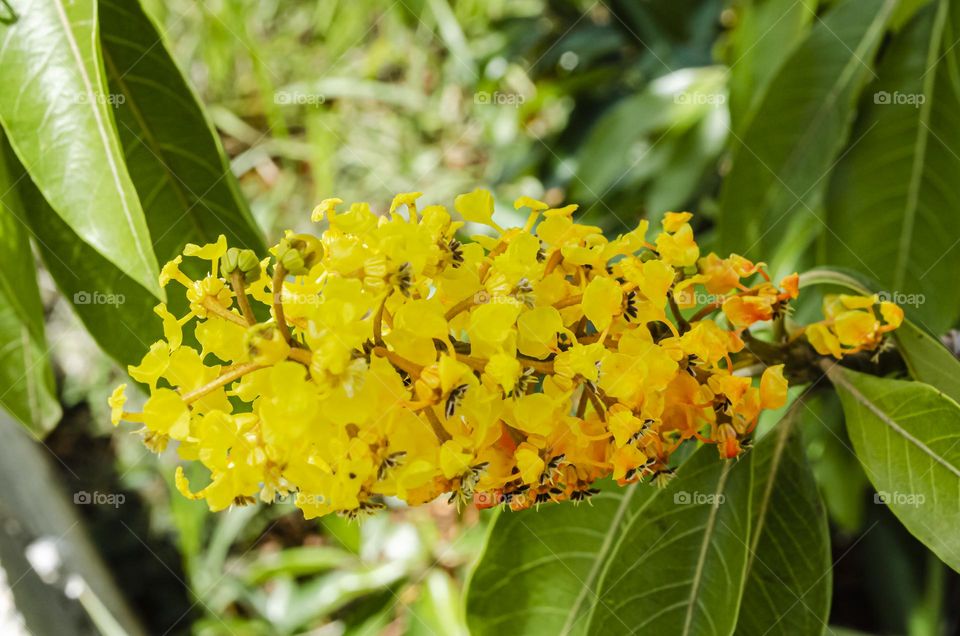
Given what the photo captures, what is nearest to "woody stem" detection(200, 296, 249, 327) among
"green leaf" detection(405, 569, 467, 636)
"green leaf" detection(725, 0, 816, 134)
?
"green leaf" detection(725, 0, 816, 134)

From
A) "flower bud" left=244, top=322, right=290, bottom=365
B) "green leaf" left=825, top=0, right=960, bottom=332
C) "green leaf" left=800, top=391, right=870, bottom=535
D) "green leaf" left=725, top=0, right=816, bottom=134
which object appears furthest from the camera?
"green leaf" left=800, top=391, right=870, bottom=535

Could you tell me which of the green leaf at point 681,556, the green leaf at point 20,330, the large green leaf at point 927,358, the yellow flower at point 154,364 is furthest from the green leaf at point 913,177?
the green leaf at point 20,330

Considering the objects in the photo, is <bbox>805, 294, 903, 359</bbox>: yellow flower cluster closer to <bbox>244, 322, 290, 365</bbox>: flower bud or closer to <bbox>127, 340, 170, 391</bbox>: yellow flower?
<bbox>244, 322, 290, 365</bbox>: flower bud

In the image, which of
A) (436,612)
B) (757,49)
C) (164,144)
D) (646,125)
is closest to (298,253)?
(164,144)

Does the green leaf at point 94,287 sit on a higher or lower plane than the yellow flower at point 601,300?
higher

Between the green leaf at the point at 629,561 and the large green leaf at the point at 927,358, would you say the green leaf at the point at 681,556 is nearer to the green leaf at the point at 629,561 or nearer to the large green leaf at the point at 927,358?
the green leaf at the point at 629,561

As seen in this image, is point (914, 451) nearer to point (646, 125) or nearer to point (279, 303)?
point (279, 303)

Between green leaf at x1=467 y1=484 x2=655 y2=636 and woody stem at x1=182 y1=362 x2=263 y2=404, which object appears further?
green leaf at x1=467 y1=484 x2=655 y2=636

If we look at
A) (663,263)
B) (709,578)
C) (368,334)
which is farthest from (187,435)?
(709,578)
